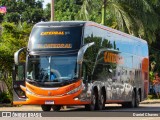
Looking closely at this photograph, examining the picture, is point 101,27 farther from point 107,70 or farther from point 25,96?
point 25,96

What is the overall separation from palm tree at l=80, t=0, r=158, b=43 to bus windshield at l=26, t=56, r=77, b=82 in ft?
48.3

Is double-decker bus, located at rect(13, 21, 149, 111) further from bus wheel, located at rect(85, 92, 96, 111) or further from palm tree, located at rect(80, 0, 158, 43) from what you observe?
palm tree, located at rect(80, 0, 158, 43)

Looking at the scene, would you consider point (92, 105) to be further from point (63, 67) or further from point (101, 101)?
point (63, 67)

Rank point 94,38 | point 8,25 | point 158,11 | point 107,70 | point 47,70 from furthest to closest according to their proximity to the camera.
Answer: point 158,11 → point 8,25 → point 107,70 → point 94,38 → point 47,70

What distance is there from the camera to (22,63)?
2497 centimetres

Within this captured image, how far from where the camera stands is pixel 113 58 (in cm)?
2841

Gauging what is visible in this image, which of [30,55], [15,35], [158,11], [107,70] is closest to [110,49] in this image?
[107,70]

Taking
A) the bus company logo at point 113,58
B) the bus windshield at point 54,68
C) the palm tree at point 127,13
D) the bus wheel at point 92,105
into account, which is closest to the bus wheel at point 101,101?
the bus wheel at point 92,105

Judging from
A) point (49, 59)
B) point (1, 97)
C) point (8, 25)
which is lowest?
point (1, 97)

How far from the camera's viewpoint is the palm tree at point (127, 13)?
3919 centimetres

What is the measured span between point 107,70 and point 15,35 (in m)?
8.51

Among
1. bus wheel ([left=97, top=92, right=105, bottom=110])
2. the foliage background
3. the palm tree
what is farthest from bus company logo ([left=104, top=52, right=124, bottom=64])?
the palm tree

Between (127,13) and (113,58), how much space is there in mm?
12599

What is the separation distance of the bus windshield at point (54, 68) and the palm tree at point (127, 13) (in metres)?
14.7
